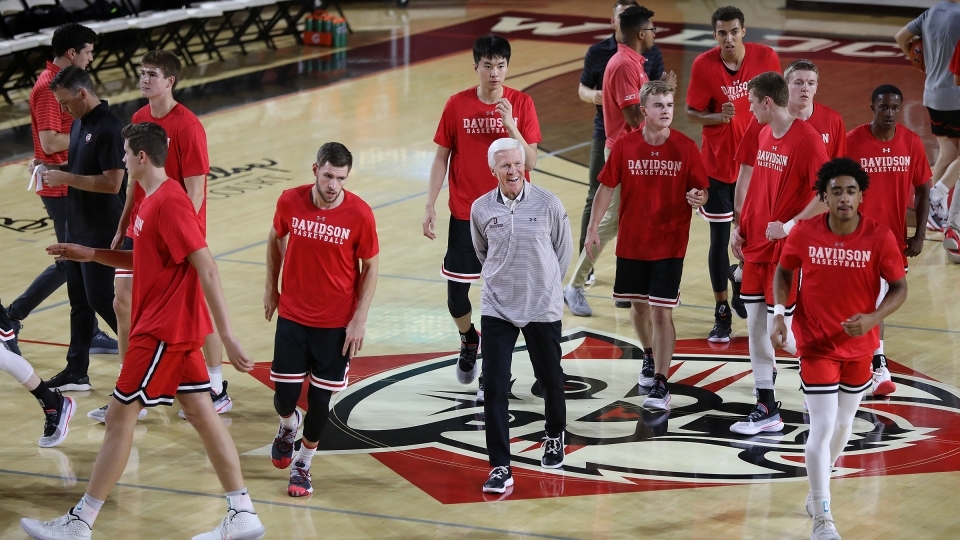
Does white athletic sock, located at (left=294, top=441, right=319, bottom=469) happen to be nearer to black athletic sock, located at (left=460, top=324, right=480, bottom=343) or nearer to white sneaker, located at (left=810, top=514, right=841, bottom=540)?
black athletic sock, located at (left=460, top=324, right=480, bottom=343)

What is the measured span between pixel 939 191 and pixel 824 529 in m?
5.77

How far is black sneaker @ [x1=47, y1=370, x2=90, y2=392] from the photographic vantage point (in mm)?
7607

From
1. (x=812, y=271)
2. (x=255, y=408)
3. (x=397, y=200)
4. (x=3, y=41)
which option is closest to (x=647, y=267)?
(x=812, y=271)

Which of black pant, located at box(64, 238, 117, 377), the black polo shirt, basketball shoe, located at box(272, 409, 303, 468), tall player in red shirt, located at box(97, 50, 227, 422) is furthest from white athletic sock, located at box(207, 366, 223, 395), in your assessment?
basketball shoe, located at box(272, 409, 303, 468)

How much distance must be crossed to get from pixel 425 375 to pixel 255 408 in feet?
3.47

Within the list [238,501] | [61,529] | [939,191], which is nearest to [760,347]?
[238,501]

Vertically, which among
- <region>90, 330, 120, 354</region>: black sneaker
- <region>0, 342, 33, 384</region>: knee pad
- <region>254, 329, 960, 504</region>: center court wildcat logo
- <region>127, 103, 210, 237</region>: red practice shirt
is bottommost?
<region>90, 330, 120, 354</region>: black sneaker

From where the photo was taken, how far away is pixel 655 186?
7160 mm

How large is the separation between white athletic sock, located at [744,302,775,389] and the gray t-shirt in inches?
164

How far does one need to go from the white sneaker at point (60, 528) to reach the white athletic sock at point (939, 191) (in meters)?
7.47

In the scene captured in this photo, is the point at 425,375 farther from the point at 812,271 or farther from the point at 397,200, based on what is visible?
the point at 397,200

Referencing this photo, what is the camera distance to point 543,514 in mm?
5934

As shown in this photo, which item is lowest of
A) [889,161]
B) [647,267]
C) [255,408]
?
[255,408]

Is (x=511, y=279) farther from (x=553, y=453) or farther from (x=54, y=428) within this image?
(x=54, y=428)
